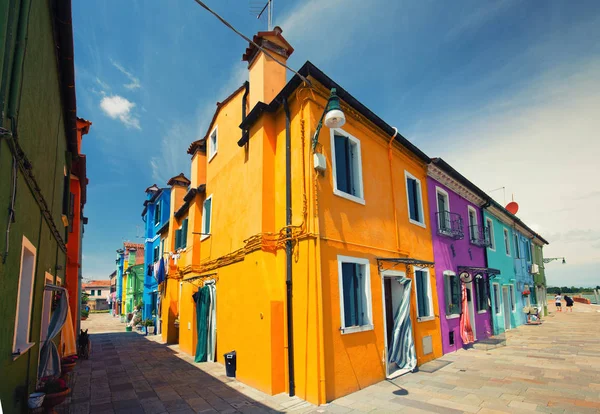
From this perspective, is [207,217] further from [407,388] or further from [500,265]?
[500,265]

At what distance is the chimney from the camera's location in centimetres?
912

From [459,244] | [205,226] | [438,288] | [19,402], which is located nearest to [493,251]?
[459,244]

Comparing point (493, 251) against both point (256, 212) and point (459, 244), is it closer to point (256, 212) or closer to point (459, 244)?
point (459, 244)

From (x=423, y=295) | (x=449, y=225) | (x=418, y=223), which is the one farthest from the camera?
(x=449, y=225)

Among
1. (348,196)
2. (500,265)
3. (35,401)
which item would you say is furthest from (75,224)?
(500,265)

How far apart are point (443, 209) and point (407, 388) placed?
7.92m

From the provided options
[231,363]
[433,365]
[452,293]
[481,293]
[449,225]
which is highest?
[449,225]

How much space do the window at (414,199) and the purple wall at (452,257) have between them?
2.62 ft

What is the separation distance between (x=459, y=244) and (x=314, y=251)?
9.31m

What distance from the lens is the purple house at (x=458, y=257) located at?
12258 mm

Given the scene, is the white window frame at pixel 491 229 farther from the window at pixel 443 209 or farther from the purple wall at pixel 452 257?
the window at pixel 443 209

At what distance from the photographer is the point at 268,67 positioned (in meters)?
9.19

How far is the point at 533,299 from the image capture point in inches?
979

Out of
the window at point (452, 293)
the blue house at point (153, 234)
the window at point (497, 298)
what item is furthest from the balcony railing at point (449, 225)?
the blue house at point (153, 234)
